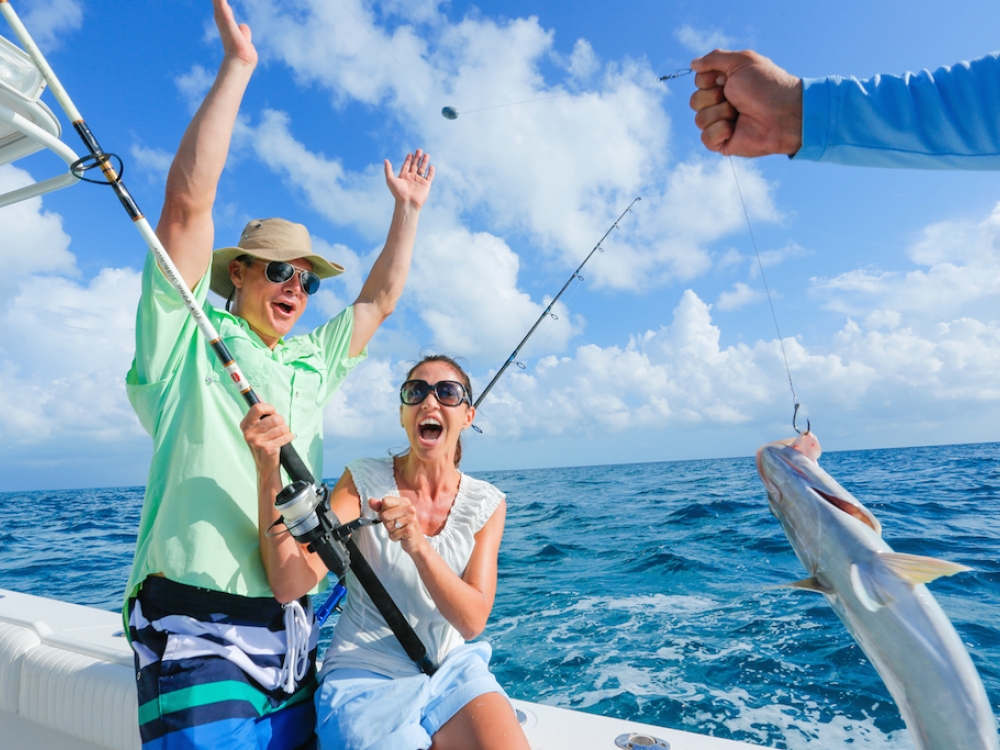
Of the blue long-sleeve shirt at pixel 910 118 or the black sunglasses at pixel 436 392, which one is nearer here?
the blue long-sleeve shirt at pixel 910 118

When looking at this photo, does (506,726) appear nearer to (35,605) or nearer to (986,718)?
(986,718)

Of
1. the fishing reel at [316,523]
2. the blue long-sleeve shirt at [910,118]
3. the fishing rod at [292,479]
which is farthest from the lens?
the fishing reel at [316,523]

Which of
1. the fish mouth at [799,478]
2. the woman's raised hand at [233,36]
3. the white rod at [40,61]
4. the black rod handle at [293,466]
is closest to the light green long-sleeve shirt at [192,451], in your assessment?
the black rod handle at [293,466]

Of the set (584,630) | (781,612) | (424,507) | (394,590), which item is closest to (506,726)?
(394,590)

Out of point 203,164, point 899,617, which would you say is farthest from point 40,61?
point 899,617

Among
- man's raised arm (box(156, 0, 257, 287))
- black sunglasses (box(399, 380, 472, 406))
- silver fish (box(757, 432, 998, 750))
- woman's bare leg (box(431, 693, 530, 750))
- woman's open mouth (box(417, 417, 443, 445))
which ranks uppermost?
man's raised arm (box(156, 0, 257, 287))

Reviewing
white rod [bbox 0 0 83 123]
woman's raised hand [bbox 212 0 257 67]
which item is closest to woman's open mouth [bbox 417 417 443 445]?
woman's raised hand [bbox 212 0 257 67]

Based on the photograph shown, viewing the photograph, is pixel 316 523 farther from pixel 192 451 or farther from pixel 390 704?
pixel 390 704

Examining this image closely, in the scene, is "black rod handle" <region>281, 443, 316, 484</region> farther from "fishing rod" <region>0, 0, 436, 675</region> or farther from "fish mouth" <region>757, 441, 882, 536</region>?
"fish mouth" <region>757, 441, 882, 536</region>

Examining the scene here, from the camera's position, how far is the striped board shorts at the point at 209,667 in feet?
5.32

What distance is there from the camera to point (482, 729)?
5.98 feet

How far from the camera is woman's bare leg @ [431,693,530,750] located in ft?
5.91

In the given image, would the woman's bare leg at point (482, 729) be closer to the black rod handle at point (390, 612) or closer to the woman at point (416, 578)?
the woman at point (416, 578)

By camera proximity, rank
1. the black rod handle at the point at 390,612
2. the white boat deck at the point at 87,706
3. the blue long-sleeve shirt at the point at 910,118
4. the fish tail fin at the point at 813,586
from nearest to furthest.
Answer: the blue long-sleeve shirt at the point at 910,118 < the fish tail fin at the point at 813,586 < the black rod handle at the point at 390,612 < the white boat deck at the point at 87,706
